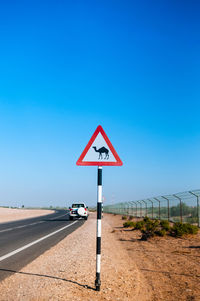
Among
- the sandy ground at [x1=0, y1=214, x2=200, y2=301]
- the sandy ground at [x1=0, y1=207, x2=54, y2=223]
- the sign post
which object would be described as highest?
the sign post

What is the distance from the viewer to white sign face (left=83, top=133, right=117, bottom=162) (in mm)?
5633

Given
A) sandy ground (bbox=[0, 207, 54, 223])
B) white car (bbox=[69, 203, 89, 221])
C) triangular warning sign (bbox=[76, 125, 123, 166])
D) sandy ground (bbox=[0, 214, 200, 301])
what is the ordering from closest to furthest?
sandy ground (bbox=[0, 214, 200, 301]), triangular warning sign (bbox=[76, 125, 123, 166]), white car (bbox=[69, 203, 89, 221]), sandy ground (bbox=[0, 207, 54, 223])

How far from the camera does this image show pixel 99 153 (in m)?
5.65

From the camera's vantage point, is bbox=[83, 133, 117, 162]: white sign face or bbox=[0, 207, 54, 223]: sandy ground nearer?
bbox=[83, 133, 117, 162]: white sign face

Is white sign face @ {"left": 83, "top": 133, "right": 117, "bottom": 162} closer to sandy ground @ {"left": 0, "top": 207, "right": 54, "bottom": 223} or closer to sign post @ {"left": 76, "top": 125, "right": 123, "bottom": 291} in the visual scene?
sign post @ {"left": 76, "top": 125, "right": 123, "bottom": 291}

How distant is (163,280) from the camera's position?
20.7ft

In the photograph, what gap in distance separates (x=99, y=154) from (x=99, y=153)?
2 cm

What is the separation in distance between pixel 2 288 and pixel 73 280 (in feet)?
4.56

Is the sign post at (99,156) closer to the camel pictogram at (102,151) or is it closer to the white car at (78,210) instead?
the camel pictogram at (102,151)

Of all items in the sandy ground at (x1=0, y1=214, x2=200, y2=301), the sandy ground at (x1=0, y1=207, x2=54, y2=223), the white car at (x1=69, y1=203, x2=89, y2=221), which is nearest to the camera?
the sandy ground at (x1=0, y1=214, x2=200, y2=301)

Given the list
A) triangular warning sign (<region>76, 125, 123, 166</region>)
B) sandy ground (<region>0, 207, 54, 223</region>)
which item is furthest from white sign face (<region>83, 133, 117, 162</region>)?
sandy ground (<region>0, 207, 54, 223</region>)

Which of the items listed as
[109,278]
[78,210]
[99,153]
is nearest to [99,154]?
[99,153]

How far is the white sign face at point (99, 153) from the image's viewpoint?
5633 millimetres

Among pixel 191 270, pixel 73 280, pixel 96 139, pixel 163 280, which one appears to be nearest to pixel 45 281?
pixel 73 280
